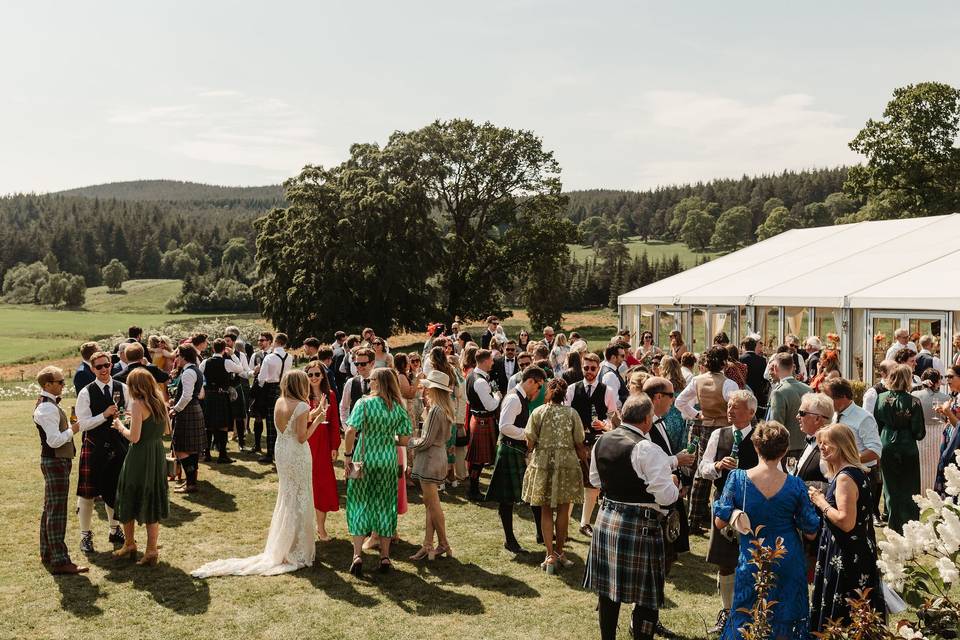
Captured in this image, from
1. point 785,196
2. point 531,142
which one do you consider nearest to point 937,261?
point 531,142

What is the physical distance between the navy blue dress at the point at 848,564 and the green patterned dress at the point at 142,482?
5.04m

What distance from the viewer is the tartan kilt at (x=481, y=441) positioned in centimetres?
897

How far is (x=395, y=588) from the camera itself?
239 inches

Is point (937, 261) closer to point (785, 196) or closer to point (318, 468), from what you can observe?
point (318, 468)

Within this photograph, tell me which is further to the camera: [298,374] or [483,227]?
[483,227]

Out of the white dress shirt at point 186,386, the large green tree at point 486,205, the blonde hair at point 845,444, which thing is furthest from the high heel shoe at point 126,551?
the large green tree at point 486,205

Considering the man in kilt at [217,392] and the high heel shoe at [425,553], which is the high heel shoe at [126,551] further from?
the man in kilt at [217,392]

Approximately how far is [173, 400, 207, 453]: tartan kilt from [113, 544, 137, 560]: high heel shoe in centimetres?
245

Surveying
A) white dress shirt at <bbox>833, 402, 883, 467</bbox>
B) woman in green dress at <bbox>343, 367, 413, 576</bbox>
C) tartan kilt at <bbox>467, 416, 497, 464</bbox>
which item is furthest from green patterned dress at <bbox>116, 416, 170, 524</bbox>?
white dress shirt at <bbox>833, 402, 883, 467</bbox>

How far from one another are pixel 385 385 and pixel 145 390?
1949mm

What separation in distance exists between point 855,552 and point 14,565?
21.4ft

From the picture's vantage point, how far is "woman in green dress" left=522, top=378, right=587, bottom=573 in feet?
20.1

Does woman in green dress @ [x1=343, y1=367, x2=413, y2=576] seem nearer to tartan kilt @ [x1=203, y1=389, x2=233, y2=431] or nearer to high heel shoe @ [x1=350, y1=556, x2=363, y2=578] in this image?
high heel shoe @ [x1=350, y1=556, x2=363, y2=578]

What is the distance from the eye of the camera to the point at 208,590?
601cm
